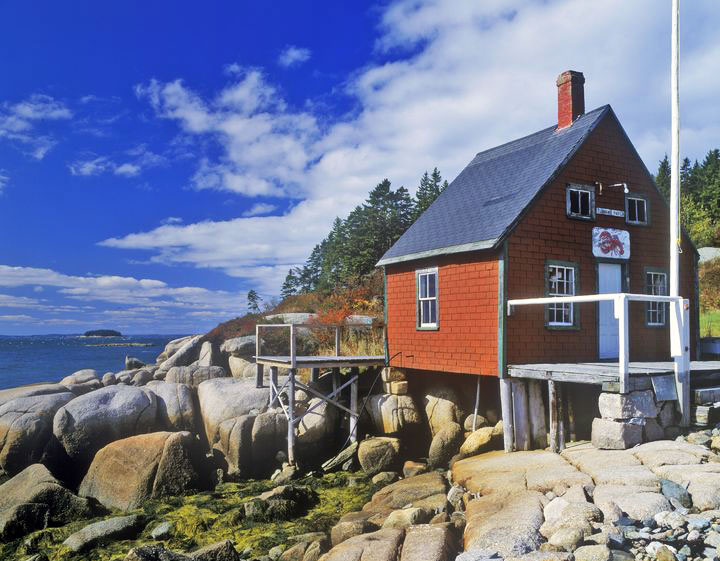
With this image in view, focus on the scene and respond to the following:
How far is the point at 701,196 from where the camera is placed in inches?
2253

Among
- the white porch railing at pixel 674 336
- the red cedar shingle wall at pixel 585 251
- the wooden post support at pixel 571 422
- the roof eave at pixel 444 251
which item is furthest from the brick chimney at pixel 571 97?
the wooden post support at pixel 571 422

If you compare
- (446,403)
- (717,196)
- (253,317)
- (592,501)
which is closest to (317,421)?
(446,403)

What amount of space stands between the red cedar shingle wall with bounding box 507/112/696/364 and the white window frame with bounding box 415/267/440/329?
2.40 meters

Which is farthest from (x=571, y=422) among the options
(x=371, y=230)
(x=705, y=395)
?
(x=371, y=230)

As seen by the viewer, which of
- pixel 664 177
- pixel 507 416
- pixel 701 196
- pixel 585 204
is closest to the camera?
pixel 507 416

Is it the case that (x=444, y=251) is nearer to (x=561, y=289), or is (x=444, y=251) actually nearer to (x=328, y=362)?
(x=561, y=289)

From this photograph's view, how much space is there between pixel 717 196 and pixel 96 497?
55651 millimetres

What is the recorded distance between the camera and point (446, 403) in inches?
615

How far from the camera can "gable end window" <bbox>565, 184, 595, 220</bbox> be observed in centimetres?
1484

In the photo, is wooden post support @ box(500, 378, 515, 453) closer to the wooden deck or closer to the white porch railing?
the wooden deck

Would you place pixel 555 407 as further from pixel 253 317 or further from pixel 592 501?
pixel 253 317

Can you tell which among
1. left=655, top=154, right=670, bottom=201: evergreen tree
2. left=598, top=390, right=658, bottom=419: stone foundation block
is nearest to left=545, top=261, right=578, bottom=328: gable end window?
left=598, top=390, right=658, bottom=419: stone foundation block

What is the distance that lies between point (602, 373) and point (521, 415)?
7.47ft

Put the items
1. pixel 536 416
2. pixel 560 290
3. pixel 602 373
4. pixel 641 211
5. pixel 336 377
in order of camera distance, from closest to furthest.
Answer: pixel 602 373
pixel 536 416
pixel 560 290
pixel 641 211
pixel 336 377
